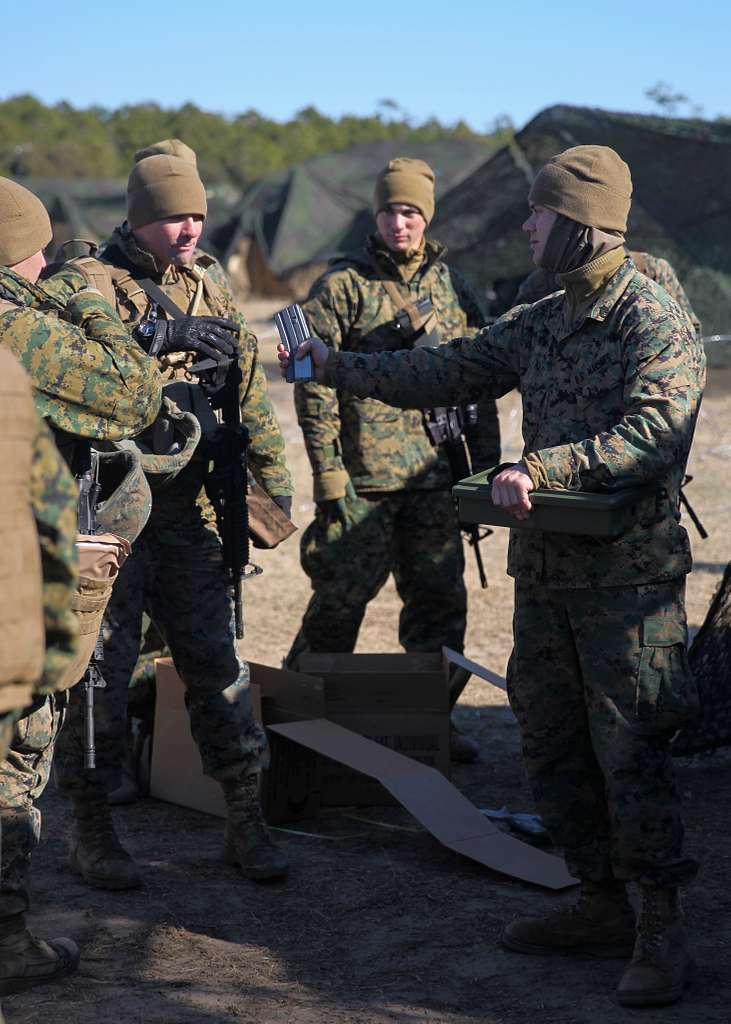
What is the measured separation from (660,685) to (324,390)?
2.44m

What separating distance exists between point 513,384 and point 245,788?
63.6 inches

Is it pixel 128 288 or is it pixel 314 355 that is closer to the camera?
pixel 314 355

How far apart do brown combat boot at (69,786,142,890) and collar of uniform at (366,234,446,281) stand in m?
2.48

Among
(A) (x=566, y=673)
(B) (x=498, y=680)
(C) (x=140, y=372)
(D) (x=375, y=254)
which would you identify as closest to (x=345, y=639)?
(B) (x=498, y=680)

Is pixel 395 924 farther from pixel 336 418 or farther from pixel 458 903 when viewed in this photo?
pixel 336 418

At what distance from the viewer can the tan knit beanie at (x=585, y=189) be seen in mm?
3572

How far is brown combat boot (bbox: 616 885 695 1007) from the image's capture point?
11.4ft

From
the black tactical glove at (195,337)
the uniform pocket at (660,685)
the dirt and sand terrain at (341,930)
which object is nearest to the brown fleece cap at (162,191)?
the black tactical glove at (195,337)

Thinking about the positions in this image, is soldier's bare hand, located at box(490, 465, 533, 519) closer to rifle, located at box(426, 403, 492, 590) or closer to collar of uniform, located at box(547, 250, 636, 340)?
collar of uniform, located at box(547, 250, 636, 340)

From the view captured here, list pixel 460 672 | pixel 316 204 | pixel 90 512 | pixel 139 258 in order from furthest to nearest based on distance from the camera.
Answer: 1. pixel 316 204
2. pixel 460 672
3. pixel 139 258
4. pixel 90 512

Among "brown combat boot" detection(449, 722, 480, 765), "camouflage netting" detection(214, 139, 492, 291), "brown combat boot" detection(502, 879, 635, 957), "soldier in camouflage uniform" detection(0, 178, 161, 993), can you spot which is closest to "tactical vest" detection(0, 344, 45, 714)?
"soldier in camouflage uniform" detection(0, 178, 161, 993)

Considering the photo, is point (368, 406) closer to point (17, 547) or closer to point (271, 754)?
point (271, 754)

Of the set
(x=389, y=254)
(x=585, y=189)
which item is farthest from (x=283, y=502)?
(x=585, y=189)

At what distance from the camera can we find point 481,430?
5.71 m
